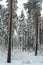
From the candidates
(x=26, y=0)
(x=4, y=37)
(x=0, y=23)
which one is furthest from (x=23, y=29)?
(x=26, y=0)

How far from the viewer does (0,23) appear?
1654 inches

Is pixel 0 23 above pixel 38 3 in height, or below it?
below

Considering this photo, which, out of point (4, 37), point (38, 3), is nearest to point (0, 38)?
point (4, 37)

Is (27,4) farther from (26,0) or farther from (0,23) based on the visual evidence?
(0,23)

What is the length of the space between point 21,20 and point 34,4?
27.8m

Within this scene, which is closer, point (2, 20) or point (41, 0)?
point (41, 0)

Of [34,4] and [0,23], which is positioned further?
[0,23]

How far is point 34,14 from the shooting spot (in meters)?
30.0

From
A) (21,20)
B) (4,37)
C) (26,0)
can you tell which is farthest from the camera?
(21,20)

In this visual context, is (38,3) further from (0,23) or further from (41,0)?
(0,23)

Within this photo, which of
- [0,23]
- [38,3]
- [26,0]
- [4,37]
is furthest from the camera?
[4,37]

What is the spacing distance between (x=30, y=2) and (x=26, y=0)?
2.51 m

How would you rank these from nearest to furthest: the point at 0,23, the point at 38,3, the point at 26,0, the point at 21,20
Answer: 1. the point at 38,3
2. the point at 26,0
3. the point at 0,23
4. the point at 21,20

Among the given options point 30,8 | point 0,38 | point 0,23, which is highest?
point 30,8
